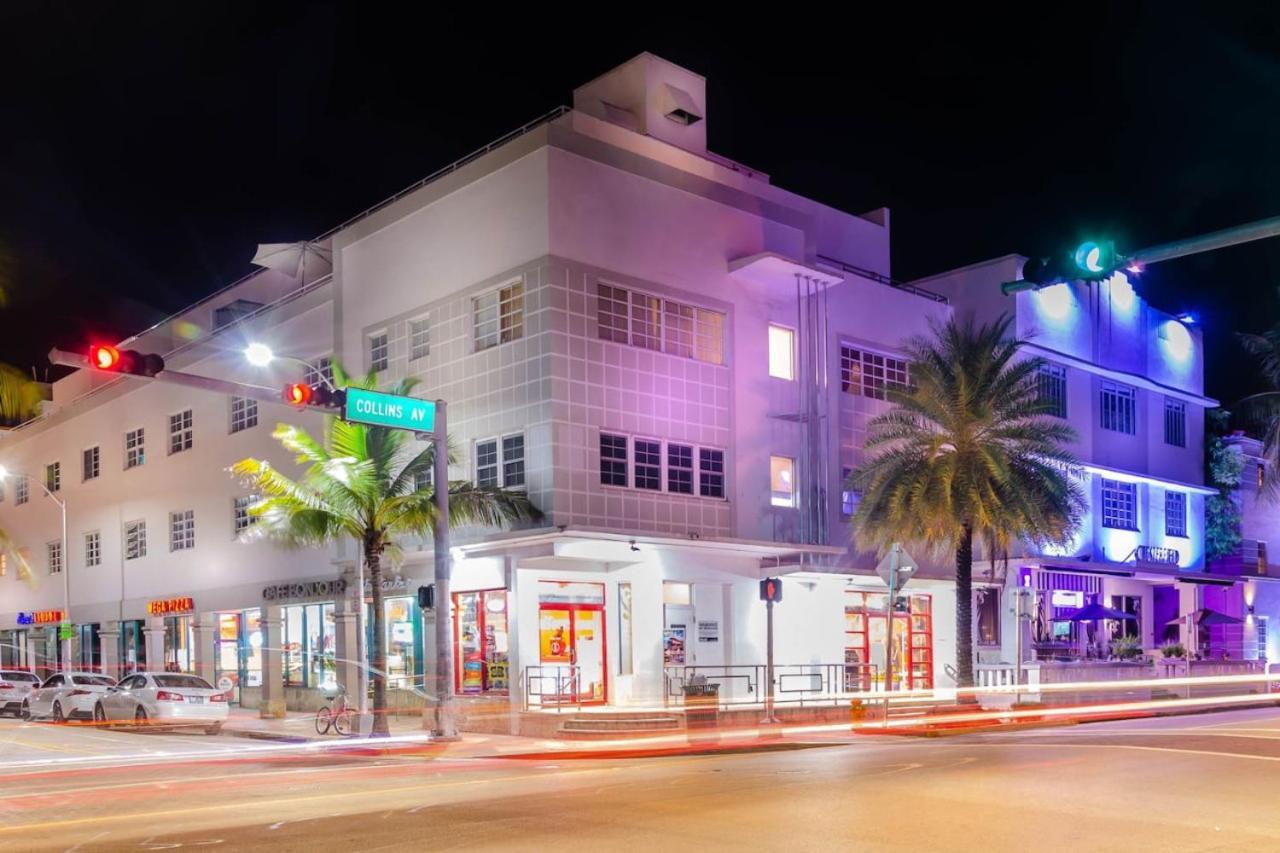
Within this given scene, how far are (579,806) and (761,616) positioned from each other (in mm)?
18701

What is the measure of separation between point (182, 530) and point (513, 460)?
18553 mm

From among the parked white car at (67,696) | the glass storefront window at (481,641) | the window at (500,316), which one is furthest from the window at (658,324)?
the parked white car at (67,696)

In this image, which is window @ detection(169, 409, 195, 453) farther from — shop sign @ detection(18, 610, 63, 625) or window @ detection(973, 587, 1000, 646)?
window @ detection(973, 587, 1000, 646)

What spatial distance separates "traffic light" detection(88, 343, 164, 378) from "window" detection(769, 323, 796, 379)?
18.9 metres

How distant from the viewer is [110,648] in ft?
153

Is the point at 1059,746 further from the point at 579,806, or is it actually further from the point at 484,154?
the point at 484,154

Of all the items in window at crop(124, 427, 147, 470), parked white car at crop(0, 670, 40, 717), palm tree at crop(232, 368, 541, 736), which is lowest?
parked white car at crop(0, 670, 40, 717)

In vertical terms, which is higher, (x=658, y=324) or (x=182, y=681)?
(x=658, y=324)

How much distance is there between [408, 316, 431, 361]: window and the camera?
3219 centimetres

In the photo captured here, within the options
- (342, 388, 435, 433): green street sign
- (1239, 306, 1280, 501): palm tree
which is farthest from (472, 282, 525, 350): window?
(1239, 306, 1280, 501): palm tree

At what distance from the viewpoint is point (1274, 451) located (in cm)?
5128

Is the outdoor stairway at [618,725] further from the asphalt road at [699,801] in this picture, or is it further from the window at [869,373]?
the window at [869,373]

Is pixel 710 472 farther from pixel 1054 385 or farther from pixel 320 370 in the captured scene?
pixel 1054 385

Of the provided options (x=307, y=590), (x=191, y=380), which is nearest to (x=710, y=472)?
(x=307, y=590)
